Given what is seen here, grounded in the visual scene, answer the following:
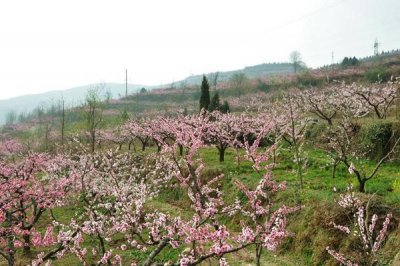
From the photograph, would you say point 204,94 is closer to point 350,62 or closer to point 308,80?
point 308,80

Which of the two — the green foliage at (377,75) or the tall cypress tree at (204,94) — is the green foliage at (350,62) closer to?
the green foliage at (377,75)

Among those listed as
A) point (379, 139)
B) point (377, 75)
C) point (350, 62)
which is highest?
point (350, 62)

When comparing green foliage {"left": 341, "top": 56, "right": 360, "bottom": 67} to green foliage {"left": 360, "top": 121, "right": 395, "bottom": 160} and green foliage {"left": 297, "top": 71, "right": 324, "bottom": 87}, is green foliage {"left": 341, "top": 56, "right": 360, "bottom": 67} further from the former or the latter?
green foliage {"left": 360, "top": 121, "right": 395, "bottom": 160}

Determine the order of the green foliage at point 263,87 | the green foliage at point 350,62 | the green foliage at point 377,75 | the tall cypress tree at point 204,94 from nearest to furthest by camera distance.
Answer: the tall cypress tree at point 204,94, the green foliage at point 377,75, the green foliage at point 263,87, the green foliage at point 350,62

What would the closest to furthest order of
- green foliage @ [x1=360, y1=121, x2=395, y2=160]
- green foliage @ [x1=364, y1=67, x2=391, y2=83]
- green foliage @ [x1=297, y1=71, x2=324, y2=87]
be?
green foliage @ [x1=360, y1=121, x2=395, y2=160], green foliage @ [x1=364, y1=67, x2=391, y2=83], green foliage @ [x1=297, y1=71, x2=324, y2=87]

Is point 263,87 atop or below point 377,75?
below

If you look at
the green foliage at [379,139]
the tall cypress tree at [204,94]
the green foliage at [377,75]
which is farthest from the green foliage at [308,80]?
the green foliage at [379,139]

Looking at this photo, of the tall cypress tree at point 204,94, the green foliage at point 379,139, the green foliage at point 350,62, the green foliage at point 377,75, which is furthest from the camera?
the green foliage at point 350,62

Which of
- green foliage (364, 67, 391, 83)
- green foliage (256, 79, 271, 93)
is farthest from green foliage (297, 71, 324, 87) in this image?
green foliage (364, 67, 391, 83)

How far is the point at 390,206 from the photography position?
14102 millimetres

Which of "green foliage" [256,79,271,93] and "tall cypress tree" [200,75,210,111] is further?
"green foliage" [256,79,271,93]

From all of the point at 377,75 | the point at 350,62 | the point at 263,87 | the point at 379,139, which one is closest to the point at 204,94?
the point at 379,139

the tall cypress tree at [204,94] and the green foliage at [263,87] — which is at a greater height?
the green foliage at [263,87]

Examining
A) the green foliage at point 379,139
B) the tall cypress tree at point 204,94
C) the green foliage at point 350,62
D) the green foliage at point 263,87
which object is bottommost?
the green foliage at point 379,139
